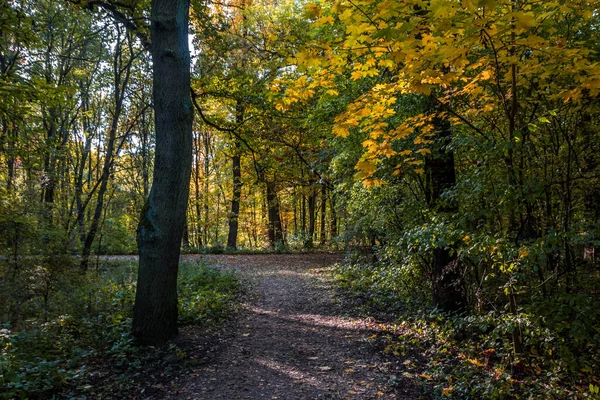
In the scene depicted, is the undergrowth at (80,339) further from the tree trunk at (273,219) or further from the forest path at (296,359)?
the tree trunk at (273,219)

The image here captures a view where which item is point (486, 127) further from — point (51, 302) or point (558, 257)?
point (51, 302)

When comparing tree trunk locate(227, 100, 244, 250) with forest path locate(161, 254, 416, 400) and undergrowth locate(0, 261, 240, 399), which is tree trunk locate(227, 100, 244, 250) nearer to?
forest path locate(161, 254, 416, 400)

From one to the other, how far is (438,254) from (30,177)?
893 cm

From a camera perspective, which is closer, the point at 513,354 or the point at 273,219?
the point at 513,354

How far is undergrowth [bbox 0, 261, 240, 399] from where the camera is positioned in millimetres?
3669

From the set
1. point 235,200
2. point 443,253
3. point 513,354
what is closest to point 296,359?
point 513,354

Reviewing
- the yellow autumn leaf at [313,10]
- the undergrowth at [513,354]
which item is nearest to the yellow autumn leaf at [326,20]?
the yellow autumn leaf at [313,10]

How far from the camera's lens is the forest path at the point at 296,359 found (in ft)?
13.5

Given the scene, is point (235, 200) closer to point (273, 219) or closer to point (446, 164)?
point (273, 219)

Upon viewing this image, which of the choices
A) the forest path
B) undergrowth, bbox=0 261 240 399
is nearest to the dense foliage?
undergrowth, bbox=0 261 240 399

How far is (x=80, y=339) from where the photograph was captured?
4.92 metres

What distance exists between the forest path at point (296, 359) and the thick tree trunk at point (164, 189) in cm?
99

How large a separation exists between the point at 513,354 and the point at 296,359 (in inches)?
113

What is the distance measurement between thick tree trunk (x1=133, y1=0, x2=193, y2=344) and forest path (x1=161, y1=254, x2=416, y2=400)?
99cm
